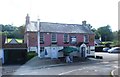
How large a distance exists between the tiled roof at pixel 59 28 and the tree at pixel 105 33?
2504 inches

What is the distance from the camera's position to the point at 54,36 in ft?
149

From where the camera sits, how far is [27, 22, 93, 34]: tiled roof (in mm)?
45156

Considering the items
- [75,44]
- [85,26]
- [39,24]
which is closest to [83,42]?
[75,44]

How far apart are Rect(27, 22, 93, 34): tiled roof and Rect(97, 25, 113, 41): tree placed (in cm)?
6359

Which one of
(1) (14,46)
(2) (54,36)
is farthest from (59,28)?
(1) (14,46)

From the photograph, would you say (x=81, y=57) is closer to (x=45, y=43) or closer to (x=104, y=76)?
(x=45, y=43)

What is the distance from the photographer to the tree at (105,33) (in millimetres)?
113463

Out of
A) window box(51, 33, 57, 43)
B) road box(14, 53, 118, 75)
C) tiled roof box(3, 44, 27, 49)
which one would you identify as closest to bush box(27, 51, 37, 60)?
tiled roof box(3, 44, 27, 49)

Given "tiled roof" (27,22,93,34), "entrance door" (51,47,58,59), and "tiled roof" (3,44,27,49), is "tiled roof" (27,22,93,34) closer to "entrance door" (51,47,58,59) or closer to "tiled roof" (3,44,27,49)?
"tiled roof" (3,44,27,49)

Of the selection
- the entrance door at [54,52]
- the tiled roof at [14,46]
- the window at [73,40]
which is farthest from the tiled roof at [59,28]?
the entrance door at [54,52]

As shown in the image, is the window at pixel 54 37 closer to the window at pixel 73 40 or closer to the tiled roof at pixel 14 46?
the window at pixel 73 40

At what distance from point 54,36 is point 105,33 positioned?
76.2m

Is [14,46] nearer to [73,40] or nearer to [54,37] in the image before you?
[54,37]

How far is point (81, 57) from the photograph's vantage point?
46719 millimetres
